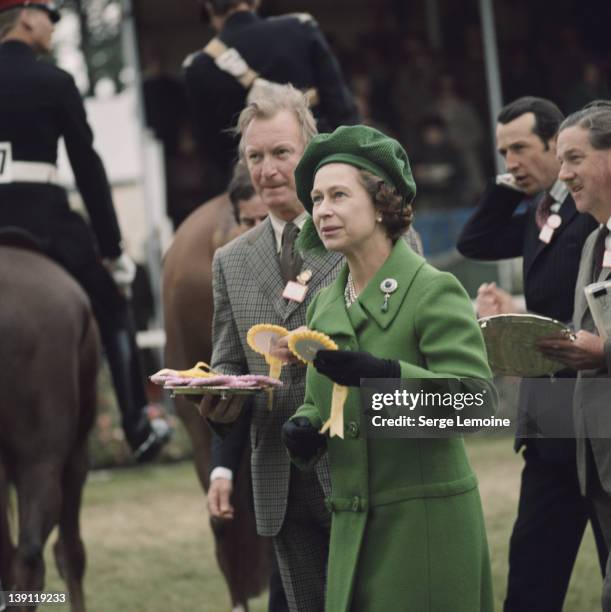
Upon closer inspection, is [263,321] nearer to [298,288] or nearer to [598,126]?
[298,288]

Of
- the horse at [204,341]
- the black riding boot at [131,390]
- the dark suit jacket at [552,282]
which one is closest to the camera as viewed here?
the dark suit jacket at [552,282]

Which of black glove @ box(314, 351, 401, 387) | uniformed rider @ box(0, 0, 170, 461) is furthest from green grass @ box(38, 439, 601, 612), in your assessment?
black glove @ box(314, 351, 401, 387)

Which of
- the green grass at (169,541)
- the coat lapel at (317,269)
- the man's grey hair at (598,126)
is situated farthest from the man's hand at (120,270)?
the man's grey hair at (598,126)

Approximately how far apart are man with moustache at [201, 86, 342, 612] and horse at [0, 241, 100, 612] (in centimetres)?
176

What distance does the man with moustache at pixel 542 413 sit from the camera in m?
5.19

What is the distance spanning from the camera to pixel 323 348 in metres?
3.64

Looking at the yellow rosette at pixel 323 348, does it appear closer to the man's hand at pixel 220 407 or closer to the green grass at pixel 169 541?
the man's hand at pixel 220 407

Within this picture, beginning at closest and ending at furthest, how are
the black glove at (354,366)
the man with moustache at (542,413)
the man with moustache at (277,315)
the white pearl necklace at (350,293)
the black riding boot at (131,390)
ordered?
the black glove at (354,366) → the white pearl necklace at (350,293) → the man with moustache at (277,315) → the man with moustache at (542,413) → the black riding boot at (131,390)

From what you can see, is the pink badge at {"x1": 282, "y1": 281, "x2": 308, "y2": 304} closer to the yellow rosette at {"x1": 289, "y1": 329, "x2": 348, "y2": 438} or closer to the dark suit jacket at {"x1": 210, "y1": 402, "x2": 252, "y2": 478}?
the dark suit jacket at {"x1": 210, "y1": 402, "x2": 252, "y2": 478}

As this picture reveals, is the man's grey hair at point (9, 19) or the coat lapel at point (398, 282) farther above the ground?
the man's grey hair at point (9, 19)

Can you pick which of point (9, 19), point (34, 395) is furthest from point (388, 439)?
point (9, 19)

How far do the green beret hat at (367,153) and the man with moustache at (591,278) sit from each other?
743 mm

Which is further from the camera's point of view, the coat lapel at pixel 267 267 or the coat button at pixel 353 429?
the coat lapel at pixel 267 267

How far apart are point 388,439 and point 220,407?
2.09ft
